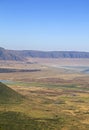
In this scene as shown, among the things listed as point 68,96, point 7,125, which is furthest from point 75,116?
point 68,96

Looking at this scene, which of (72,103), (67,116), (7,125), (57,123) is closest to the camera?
(7,125)

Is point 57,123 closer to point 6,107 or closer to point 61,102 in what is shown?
point 6,107

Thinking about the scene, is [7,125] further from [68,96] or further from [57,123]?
[68,96]

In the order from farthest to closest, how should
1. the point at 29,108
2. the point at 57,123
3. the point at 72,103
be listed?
the point at 72,103, the point at 29,108, the point at 57,123

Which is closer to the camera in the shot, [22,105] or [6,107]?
[6,107]

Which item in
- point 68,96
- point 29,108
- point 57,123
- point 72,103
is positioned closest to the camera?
point 57,123

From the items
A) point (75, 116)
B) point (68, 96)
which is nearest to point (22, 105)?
point (75, 116)

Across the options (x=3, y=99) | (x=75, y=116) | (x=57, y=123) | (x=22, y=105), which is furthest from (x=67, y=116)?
(x=3, y=99)

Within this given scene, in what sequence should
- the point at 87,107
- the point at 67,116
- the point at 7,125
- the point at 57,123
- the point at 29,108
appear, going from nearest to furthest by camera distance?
1. the point at 7,125
2. the point at 57,123
3. the point at 67,116
4. the point at 29,108
5. the point at 87,107

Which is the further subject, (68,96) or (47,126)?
(68,96)
